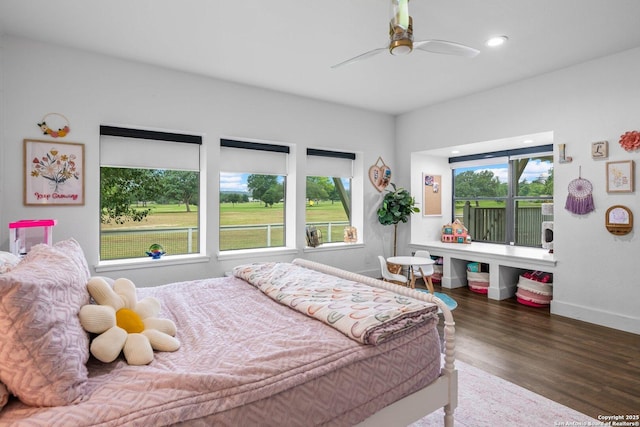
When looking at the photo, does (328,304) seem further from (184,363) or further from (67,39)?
(67,39)

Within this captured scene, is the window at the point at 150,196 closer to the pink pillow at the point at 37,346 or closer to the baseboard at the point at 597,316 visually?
the pink pillow at the point at 37,346

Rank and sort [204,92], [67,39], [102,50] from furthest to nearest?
1. [204,92]
2. [102,50]
3. [67,39]

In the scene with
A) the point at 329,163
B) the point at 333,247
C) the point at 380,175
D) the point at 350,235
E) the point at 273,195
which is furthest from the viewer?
the point at 380,175

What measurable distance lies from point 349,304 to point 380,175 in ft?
12.9

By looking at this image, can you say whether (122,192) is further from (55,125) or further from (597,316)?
(597,316)

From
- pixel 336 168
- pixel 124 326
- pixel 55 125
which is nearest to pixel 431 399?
pixel 124 326

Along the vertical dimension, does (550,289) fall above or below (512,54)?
below

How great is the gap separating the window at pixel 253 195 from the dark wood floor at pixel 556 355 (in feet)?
8.61

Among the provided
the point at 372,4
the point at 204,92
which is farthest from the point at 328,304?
the point at 204,92

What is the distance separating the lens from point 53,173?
10.2 feet

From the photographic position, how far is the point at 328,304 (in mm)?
1773

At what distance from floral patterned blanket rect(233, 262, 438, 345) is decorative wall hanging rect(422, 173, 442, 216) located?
12.1 feet

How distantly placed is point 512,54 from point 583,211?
180 centimetres

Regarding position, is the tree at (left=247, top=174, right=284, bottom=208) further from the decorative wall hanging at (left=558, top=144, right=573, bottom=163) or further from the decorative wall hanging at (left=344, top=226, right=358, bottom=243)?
the decorative wall hanging at (left=558, top=144, right=573, bottom=163)
